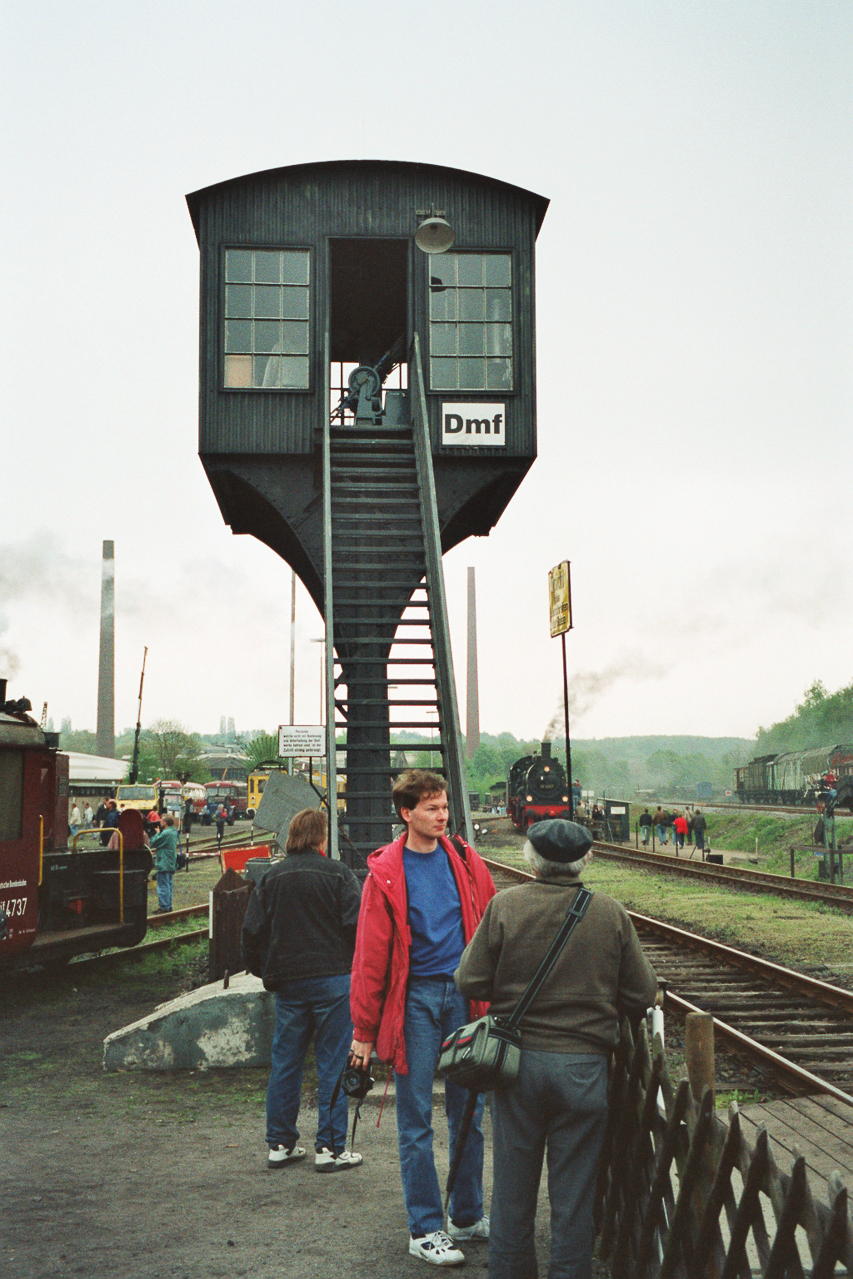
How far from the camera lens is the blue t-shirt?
459cm

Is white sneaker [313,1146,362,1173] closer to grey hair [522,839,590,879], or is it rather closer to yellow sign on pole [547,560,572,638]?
grey hair [522,839,590,879]

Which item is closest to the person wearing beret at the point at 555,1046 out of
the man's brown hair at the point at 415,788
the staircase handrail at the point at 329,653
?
the man's brown hair at the point at 415,788

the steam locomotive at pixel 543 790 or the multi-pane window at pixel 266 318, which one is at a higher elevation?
the multi-pane window at pixel 266 318

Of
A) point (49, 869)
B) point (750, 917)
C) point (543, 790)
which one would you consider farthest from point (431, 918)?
point (543, 790)

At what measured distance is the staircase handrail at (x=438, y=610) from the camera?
34.0ft

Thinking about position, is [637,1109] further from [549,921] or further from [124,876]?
[124,876]

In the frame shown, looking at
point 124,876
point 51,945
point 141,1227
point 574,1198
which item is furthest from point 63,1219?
point 124,876

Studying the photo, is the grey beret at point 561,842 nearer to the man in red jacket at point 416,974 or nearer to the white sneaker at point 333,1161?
the man in red jacket at point 416,974

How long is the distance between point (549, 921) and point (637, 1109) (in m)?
1.07

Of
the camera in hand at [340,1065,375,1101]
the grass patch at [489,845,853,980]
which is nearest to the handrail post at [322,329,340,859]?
the camera in hand at [340,1065,375,1101]

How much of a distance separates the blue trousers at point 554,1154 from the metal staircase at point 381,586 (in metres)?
6.04

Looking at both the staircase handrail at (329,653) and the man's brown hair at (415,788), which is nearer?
the man's brown hair at (415,788)

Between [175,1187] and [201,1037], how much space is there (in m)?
2.70

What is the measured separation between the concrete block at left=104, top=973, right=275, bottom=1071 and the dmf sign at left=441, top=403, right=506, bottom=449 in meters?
8.18
